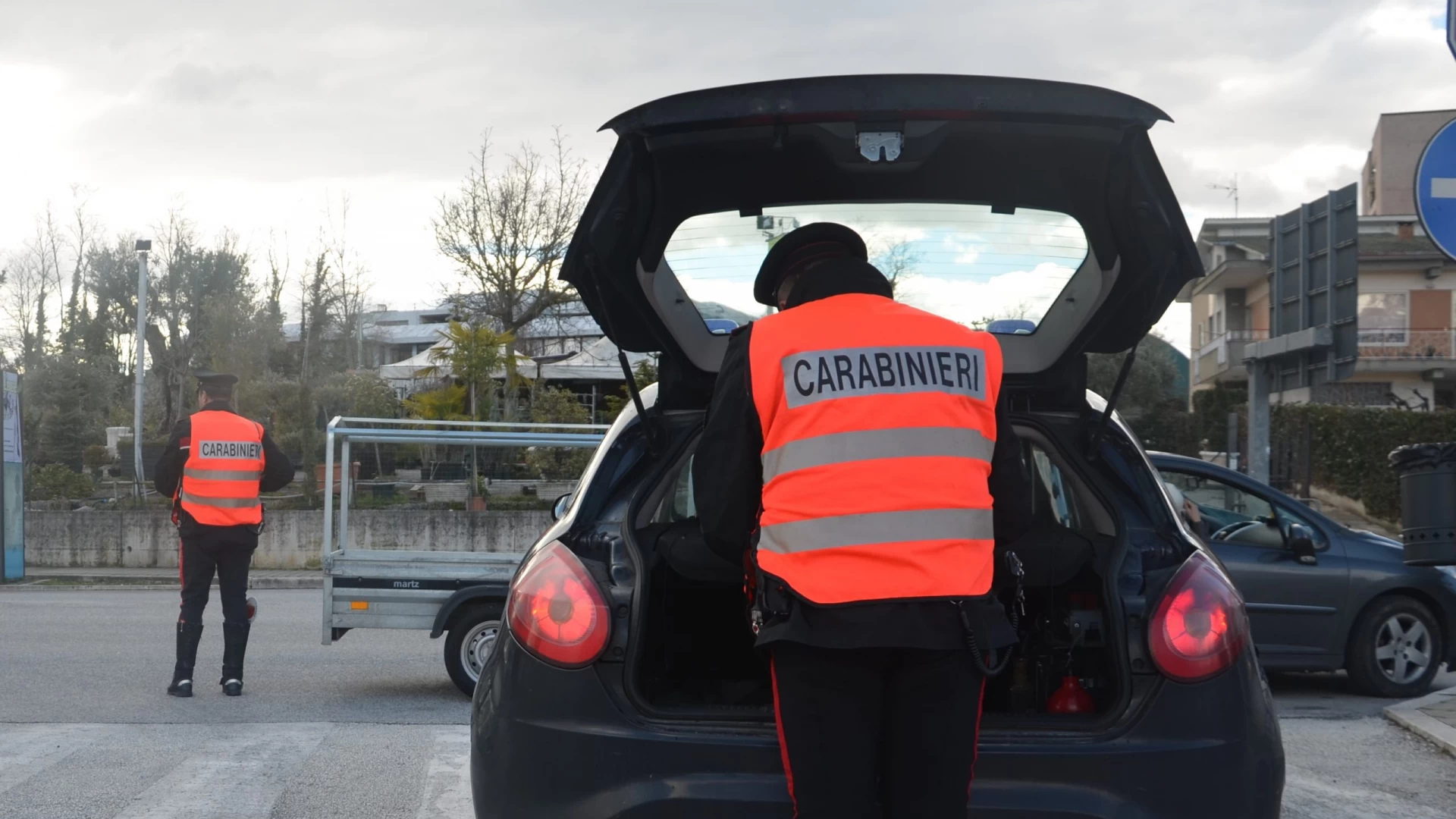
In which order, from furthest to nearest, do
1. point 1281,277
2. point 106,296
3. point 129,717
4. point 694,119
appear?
1. point 106,296
2. point 1281,277
3. point 129,717
4. point 694,119

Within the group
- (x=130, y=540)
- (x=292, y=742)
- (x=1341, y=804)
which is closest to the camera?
(x=1341, y=804)

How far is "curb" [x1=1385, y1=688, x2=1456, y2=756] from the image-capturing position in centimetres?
708

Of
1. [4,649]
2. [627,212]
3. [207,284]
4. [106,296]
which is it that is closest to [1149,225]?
[627,212]

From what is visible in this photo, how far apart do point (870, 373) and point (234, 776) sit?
4.26m

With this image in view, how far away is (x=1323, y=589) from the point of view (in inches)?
342

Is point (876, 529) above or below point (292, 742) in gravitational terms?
above

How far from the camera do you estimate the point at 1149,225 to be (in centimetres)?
342

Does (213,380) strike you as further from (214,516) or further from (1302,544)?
(1302,544)

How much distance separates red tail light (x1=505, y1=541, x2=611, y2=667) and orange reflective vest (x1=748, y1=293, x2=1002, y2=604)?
55 centimetres

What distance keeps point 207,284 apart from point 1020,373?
163 feet

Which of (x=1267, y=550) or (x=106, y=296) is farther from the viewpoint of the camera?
(x=106, y=296)

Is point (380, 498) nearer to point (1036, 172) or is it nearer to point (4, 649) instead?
point (4, 649)

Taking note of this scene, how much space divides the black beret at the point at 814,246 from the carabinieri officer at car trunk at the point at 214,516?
569 centimetres

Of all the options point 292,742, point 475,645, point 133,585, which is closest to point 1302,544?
point 475,645
